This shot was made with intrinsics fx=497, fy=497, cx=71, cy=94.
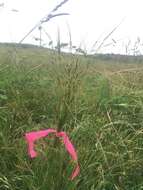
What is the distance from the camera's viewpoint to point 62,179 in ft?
6.96

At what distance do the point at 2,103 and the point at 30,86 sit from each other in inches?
17.0

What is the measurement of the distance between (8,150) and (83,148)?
0.39 metres

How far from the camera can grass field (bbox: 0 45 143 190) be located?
2.21 meters

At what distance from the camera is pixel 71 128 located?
2.68 m

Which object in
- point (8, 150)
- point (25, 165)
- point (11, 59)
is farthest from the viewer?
point (11, 59)

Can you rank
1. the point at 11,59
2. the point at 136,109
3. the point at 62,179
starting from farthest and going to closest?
1. the point at 11,59
2. the point at 136,109
3. the point at 62,179

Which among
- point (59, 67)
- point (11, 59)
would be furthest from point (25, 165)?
point (11, 59)

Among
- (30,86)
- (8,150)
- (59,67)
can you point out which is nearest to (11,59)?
(30,86)

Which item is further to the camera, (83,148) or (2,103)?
(2,103)

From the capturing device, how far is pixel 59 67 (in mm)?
2719

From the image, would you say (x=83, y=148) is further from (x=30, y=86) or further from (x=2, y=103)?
(x=30, y=86)

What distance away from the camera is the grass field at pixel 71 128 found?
221 centimetres

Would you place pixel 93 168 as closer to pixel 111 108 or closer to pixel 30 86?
pixel 111 108

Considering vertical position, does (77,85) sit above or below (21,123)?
above
